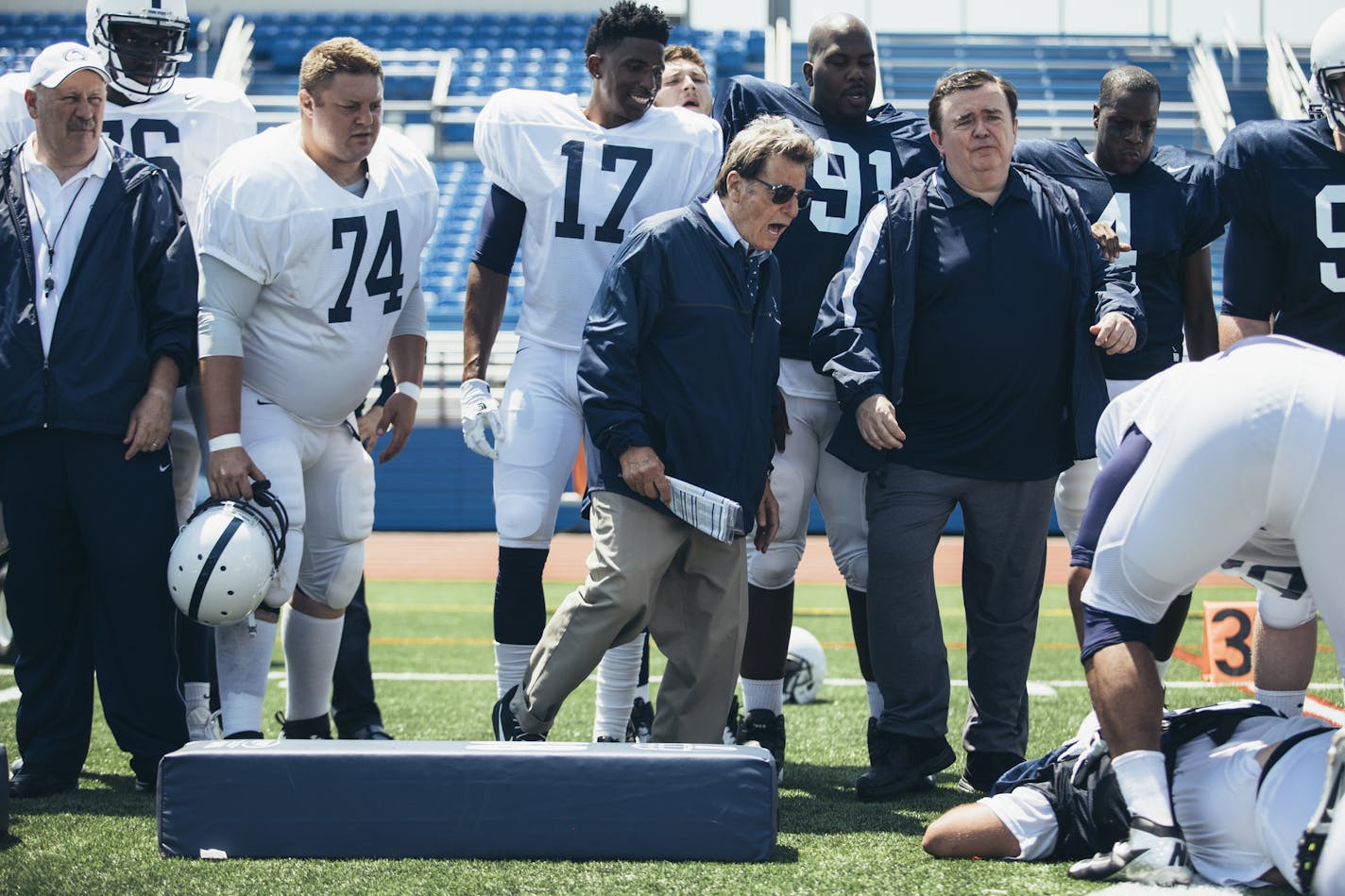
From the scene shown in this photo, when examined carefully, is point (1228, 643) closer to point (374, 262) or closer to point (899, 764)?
point (899, 764)

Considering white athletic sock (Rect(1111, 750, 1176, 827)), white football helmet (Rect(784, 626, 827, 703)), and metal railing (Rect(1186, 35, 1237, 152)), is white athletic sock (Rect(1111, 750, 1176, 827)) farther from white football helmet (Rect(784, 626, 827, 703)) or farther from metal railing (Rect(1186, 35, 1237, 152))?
metal railing (Rect(1186, 35, 1237, 152))

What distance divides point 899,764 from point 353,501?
5.23 ft

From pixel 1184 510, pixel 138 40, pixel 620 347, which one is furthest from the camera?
pixel 138 40

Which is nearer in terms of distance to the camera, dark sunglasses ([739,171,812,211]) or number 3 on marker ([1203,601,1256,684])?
dark sunglasses ([739,171,812,211])

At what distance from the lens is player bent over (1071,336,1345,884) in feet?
8.39

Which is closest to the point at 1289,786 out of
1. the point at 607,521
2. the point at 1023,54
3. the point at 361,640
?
the point at 607,521

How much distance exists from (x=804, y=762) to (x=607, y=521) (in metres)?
1.22

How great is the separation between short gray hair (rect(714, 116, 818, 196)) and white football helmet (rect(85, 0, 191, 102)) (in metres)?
1.60

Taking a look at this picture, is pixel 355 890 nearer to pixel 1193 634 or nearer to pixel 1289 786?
pixel 1289 786

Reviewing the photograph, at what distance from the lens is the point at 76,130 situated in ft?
12.2

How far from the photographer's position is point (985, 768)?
3.77m

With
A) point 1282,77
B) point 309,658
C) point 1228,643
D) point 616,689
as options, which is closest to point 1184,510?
point 616,689

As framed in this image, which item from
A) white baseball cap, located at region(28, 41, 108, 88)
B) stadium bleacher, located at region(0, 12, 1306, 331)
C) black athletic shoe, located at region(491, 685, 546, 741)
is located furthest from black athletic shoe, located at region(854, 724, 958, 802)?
stadium bleacher, located at region(0, 12, 1306, 331)

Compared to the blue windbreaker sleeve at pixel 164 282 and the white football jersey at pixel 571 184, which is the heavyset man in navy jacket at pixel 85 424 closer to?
the blue windbreaker sleeve at pixel 164 282
